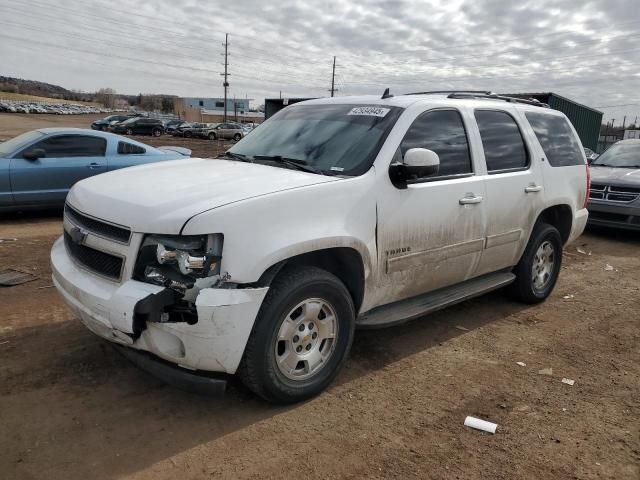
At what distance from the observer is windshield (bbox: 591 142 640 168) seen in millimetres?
9930

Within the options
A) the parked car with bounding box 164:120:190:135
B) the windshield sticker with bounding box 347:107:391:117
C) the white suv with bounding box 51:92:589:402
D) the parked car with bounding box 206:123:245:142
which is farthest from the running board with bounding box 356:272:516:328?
the parked car with bounding box 164:120:190:135

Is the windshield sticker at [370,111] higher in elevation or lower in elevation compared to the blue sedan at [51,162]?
higher

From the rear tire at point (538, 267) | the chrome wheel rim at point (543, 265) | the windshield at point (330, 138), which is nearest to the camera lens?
the windshield at point (330, 138)

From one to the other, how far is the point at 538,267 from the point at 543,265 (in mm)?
99

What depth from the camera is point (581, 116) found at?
22.6 metres

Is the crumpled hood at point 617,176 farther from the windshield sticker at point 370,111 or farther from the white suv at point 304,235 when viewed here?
the windshield sticker at point 370,111

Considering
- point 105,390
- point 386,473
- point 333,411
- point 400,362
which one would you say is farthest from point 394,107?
point 105,390

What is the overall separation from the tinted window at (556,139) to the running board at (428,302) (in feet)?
4.43

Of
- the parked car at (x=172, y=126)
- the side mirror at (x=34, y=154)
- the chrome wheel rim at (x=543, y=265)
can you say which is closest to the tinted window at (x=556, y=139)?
the chrome wheel rim at (x=543, y=265)

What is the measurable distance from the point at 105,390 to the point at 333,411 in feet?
4.90

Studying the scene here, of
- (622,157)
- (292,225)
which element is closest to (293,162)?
(292,225)

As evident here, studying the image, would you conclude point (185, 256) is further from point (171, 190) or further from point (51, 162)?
point (51, 162)

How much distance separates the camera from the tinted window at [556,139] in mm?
5180

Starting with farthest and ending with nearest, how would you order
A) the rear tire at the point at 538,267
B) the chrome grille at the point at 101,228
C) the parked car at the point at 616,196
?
the parked car at the point at 616,196, the rear tire at the point at 538,267, the chrome grille at the point at 101,228
